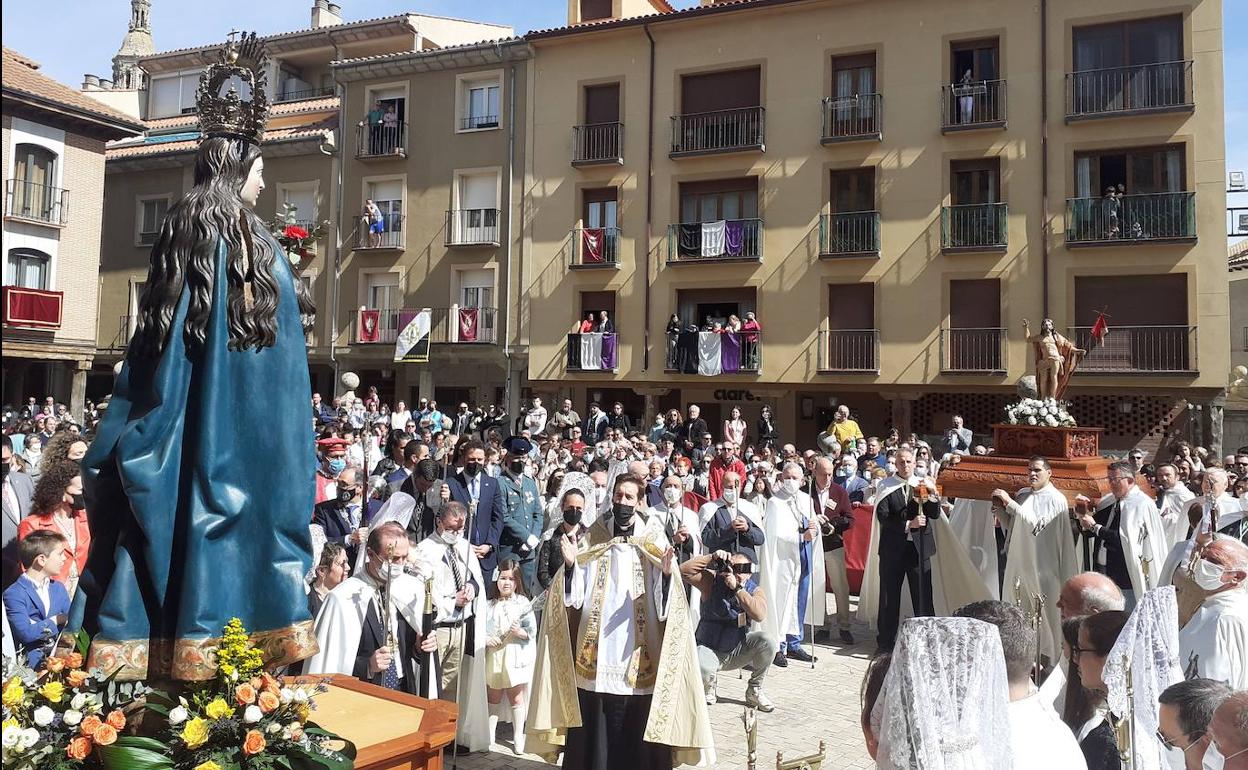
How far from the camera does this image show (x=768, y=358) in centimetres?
2317

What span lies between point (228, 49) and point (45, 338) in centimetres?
2476

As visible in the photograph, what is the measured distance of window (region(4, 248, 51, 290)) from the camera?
23.4 m

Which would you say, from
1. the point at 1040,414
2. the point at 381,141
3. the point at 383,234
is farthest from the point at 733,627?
the point at 381,141

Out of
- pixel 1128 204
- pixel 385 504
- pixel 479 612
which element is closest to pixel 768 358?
pixel 1128 204

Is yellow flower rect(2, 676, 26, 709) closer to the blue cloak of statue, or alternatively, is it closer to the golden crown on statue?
the blue cloak of statue

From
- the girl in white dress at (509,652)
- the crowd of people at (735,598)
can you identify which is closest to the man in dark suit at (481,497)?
the crowd of people at (735,598)

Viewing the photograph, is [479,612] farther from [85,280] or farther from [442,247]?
[85,280]

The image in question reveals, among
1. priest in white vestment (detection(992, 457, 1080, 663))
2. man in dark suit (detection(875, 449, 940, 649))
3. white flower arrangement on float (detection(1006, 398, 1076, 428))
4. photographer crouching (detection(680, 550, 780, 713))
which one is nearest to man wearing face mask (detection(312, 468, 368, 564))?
photographer crouching (detection(680, 550, 780, 713))

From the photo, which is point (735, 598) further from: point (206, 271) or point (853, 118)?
point (853, 118)

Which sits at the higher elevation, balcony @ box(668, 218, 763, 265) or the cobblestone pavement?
balcony @ box(668, 218, 763, 265)

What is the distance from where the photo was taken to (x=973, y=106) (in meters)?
21.5

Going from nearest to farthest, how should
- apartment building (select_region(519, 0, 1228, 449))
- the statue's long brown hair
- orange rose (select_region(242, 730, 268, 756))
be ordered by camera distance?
orange rose (select_region(242, 730, 268, 756)), the statue's long brown hair, apartment building (select_region(519, 0, 1228, 449))

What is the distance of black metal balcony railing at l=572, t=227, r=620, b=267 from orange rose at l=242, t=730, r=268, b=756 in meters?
22.4

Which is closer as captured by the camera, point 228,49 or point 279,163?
point 228,49
